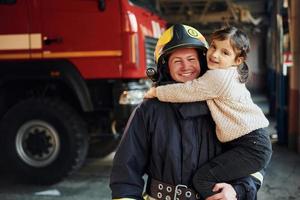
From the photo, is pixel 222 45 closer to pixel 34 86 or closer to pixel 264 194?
pixel 264 194

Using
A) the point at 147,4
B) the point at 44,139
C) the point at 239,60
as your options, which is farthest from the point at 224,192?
the point at 147,4

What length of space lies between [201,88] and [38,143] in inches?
151

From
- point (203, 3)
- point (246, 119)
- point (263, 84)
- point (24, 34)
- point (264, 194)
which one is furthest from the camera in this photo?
point (263, 84)

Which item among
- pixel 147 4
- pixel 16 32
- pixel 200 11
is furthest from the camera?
pixel 200 11

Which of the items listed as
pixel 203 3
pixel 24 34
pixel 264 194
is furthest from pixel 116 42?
pixel 203 3

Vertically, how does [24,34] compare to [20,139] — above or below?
above

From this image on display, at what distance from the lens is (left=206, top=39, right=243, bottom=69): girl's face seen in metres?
1.81

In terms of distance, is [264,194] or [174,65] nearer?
[174,65]

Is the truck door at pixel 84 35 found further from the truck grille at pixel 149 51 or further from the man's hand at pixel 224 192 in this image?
the man's hand at pixel 224 192

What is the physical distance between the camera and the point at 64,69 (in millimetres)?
5176

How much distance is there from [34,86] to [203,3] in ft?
17.4

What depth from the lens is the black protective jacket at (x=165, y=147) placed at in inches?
70.8

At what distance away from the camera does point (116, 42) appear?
5.08 metres

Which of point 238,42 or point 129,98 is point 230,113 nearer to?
point 238,42
